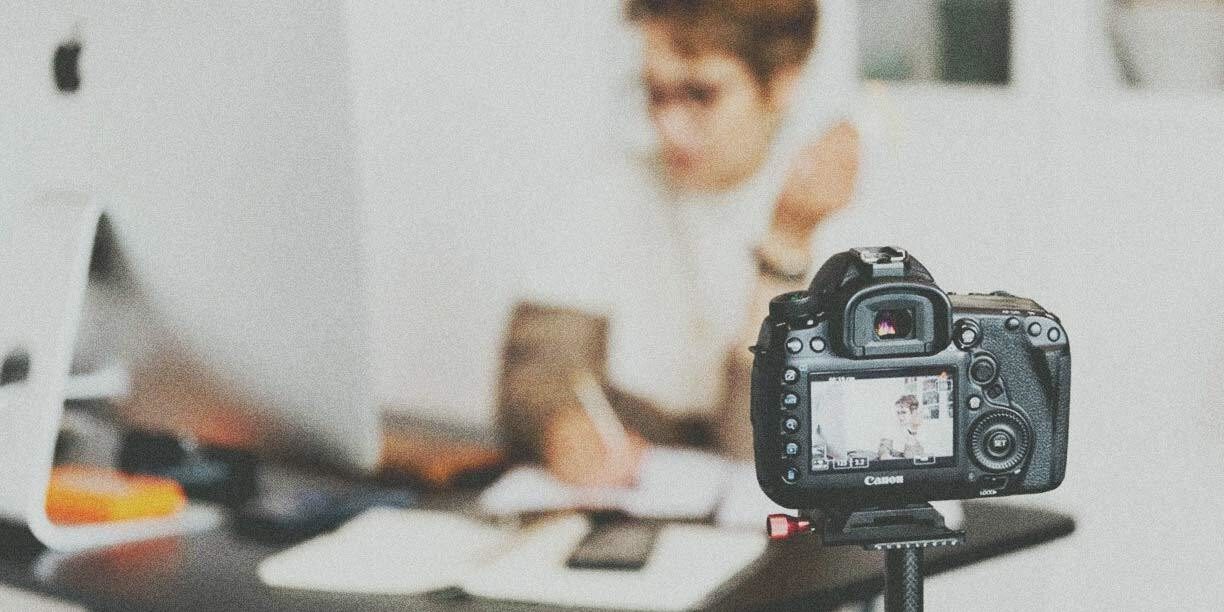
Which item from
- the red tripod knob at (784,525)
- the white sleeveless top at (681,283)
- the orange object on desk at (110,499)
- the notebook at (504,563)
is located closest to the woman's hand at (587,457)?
the white sleeveless top at (681,283)

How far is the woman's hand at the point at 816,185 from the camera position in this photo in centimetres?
154

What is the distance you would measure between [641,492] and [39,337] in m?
0.63

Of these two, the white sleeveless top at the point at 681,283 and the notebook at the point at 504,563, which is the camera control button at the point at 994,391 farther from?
the white sleeveless top at the point at 681,283

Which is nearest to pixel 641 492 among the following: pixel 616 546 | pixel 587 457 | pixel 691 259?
pixel 587 457

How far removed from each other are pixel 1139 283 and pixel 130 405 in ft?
3.46

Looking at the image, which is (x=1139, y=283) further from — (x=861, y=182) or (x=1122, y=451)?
(x=861, y=182)

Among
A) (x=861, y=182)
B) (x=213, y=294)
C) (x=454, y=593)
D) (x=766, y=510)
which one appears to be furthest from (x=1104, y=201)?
(x=213, y=294)

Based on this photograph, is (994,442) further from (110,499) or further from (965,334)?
(110,499)

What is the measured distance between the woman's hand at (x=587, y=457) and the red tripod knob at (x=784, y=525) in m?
0.68

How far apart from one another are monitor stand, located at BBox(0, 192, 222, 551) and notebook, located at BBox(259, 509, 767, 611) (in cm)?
23

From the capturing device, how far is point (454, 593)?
1.08m

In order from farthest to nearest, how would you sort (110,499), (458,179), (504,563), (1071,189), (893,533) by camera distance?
(458,179), (1071,189), (110,499), (504,563), (893,533)

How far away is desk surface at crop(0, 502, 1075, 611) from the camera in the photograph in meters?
1.07

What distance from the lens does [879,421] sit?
843 millimetres
